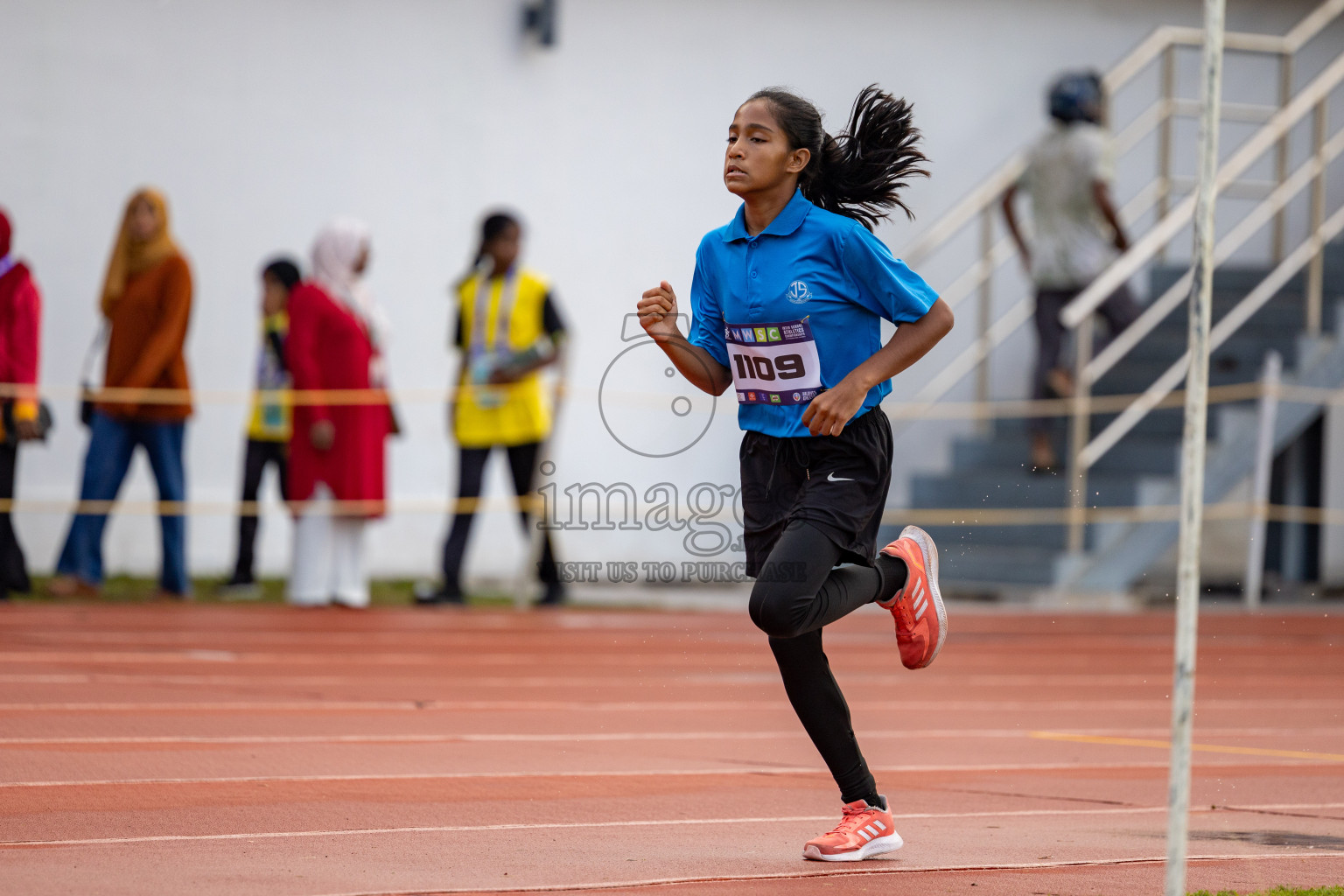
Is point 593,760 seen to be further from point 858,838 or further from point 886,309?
point 886,309

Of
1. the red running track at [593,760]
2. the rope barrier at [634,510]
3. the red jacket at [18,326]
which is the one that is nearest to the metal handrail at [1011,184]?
the rope barrier at [634,510]

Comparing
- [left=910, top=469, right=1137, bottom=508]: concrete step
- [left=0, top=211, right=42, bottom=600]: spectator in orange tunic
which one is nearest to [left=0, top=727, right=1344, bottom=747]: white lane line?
[left=0, top=211, right=42, bottom=600]: spectator in orange tunic

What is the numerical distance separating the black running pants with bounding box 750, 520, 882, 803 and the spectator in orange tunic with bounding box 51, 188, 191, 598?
686cm

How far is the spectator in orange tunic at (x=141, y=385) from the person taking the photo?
10.6m

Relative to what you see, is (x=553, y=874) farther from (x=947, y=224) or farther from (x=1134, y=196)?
(x=1134, y=196)

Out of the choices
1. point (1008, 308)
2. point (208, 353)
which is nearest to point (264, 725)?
point (208, 353)

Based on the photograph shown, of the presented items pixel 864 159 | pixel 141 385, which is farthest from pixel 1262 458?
pixel 864 159

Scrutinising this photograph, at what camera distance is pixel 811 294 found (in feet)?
13.7

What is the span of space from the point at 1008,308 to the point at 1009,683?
703 cm

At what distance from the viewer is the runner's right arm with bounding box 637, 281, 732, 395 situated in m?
4.11

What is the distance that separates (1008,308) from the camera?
596 inches

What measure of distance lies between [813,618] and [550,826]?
0.87m

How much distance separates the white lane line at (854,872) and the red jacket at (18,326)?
741cm

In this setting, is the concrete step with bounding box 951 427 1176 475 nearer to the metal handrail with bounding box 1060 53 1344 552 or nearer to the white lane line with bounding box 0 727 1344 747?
the metal handrail with bounding box 1060 53 1344 552
